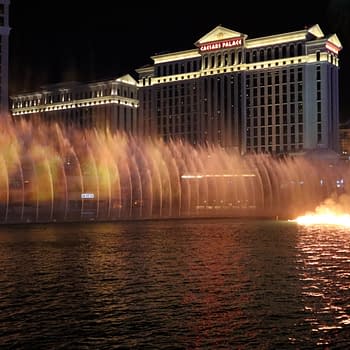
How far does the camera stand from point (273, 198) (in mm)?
90938

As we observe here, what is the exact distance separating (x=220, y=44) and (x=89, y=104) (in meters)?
37.0

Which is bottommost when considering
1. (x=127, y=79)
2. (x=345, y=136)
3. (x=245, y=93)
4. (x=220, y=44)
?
(x=345, y=136)

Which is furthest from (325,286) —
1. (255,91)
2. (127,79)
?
(127,79)

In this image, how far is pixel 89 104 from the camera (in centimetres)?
13912

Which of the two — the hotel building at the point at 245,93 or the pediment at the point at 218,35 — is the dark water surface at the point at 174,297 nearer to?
the hotel building at the point at 245,93

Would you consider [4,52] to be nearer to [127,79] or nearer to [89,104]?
[89,104]

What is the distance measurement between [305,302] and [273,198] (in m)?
79.1

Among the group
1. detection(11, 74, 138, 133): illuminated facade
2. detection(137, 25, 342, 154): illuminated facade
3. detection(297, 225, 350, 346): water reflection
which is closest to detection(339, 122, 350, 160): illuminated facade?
detection(137, 25, 342, 154): illuminated facade

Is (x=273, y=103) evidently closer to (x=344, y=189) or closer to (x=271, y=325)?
(x=344, y=189)

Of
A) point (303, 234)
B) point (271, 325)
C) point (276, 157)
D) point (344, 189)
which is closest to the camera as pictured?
point (271, 325)

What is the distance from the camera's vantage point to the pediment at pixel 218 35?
117312mm

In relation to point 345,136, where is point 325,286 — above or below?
below

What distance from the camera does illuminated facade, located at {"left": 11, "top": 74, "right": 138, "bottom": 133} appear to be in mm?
136500

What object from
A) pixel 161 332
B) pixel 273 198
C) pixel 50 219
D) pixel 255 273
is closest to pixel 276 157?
pixel 273 198
